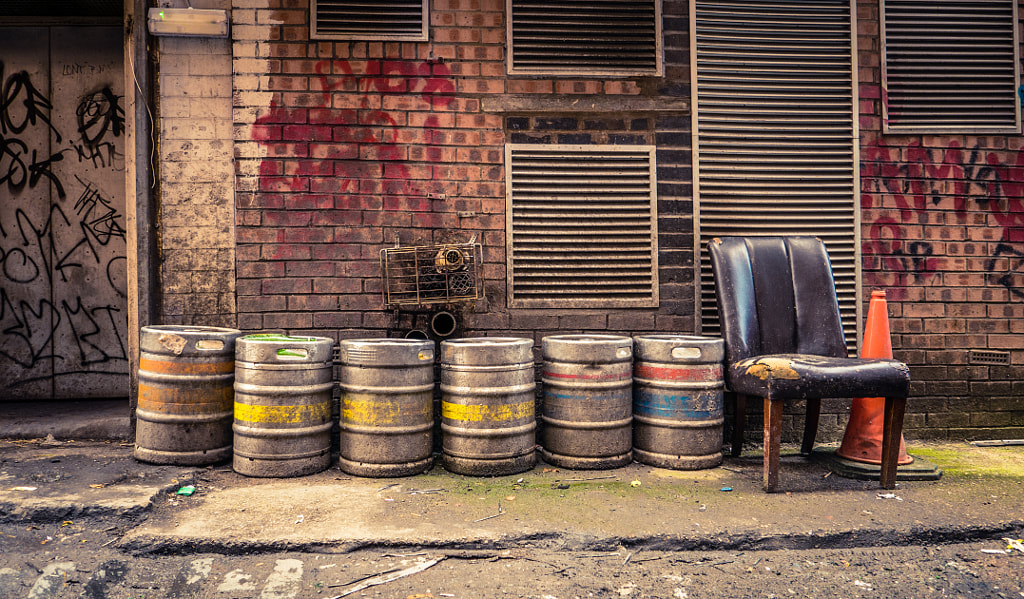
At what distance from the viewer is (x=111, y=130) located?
208 inches

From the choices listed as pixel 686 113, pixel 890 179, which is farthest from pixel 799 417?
pixel 686 113

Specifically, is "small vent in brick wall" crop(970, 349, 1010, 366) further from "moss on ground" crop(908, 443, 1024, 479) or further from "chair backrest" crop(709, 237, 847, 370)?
"chair backrest" crop(709, 237, 847, 370)

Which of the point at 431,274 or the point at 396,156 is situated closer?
the point at 431,274

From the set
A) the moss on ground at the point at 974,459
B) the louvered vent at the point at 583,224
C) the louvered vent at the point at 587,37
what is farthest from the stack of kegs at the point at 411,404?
the louvered vent at the point at 587,37

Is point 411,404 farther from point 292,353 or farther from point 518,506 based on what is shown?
point 518,506

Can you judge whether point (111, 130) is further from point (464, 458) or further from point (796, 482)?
point (796, 482)

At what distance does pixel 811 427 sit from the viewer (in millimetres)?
4023

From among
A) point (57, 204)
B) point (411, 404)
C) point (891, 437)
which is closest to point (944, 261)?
point (891, 437)

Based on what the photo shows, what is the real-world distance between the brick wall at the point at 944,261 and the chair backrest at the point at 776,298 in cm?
80

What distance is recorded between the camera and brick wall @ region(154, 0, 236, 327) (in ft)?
13.4

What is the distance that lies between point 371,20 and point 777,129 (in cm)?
295

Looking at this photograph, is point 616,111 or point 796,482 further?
point 616,111

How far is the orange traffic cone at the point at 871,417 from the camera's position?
3588 millimetres

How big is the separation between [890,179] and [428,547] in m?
4.07
